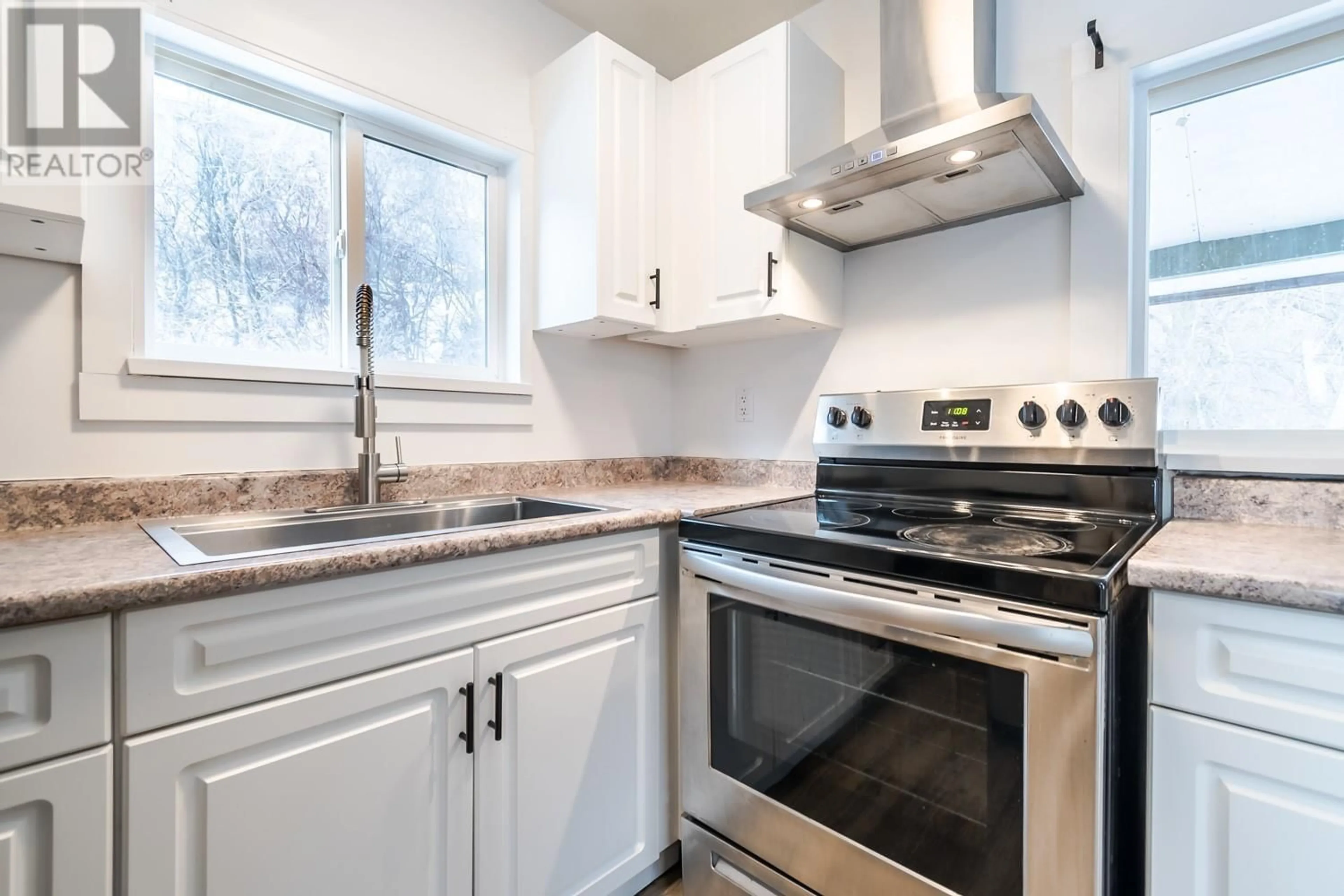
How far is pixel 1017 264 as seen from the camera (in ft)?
5.16

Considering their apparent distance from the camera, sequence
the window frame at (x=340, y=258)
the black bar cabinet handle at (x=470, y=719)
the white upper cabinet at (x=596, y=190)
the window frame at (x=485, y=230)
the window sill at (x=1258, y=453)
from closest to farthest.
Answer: the black bar cabinet handle at (x=470, y=719), the window sill at (x=1258, y=453), the window frame at (x=340, y=258), the window frame at (x=485, y=230), the white upper cabinet at (x=596, y=190)

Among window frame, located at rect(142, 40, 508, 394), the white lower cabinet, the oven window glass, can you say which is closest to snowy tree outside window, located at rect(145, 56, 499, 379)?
window frame, located at rect(142, 40, 508, 394)

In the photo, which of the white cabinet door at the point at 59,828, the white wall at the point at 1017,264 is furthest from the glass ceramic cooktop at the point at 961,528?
the white cabinet door at the point at 59,828

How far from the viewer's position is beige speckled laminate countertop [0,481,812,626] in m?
0.70

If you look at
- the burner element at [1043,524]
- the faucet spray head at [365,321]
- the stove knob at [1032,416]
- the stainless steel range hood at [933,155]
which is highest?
the stainless steel range hood at [933,155]

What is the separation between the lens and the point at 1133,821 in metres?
0.95

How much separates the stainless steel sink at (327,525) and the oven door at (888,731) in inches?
20.0

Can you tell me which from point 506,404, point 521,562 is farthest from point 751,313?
point 521,562

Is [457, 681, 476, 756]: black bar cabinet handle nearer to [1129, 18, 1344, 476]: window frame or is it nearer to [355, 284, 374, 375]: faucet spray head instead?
[355, 284, 374, 375]: faucet spray head

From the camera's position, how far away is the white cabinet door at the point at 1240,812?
773 millimetres

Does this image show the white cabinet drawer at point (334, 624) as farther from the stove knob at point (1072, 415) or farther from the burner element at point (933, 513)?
the stove knob at point (1072, 415)

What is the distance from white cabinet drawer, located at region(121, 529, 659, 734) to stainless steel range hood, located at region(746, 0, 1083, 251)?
1.01m

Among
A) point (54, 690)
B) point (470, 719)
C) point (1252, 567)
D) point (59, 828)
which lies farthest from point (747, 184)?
point (59, 828)

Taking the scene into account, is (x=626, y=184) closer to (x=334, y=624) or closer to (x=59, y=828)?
(x=334, y=624)
